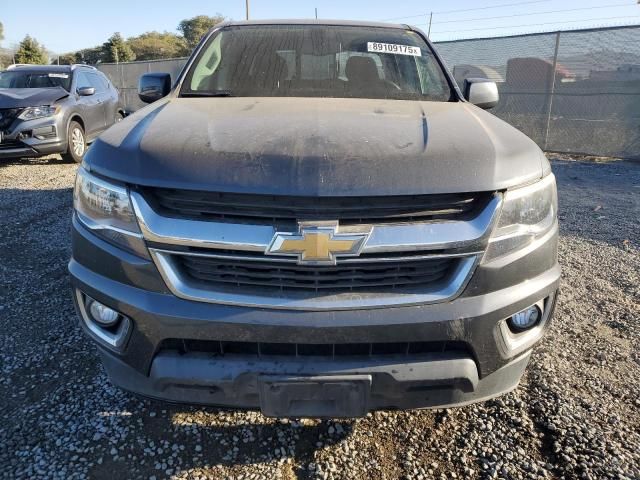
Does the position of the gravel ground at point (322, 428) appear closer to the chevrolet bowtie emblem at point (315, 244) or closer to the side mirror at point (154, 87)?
the chevrolet bowtie emblem at point (315, 244)

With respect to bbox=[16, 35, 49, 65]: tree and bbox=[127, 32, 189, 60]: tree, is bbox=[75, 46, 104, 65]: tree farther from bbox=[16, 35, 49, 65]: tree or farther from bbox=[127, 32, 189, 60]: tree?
bbox=[16, 35, 49, 65]: tree

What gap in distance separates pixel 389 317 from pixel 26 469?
65.1 inches

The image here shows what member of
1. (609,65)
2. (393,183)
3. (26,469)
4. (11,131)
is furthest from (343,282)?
(609,65)

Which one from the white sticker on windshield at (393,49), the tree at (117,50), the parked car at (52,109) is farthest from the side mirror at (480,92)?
the tree at (117,50)

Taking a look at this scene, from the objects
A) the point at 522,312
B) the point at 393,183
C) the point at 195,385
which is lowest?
the point at 195,385

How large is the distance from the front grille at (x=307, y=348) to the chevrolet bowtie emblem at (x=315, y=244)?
0.32 metres

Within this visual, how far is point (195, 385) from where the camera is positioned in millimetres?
1806

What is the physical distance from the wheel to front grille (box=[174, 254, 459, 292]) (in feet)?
25.6

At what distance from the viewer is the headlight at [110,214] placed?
5.98 ft

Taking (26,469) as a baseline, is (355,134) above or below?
above

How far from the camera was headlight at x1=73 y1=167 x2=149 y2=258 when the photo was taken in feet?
5.98

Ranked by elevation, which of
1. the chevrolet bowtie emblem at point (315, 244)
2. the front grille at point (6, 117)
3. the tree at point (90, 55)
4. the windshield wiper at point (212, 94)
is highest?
the windshield wiper at point (212, 94)

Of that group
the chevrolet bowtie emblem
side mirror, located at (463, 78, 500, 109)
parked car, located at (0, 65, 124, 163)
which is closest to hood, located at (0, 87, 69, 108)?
parked car, located at (0, 65, 124, 163)

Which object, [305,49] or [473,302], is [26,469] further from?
[305,49]
